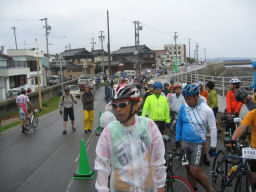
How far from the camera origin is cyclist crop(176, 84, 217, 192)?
4078 millimetres

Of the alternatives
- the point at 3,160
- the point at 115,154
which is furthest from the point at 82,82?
the point at 115,154

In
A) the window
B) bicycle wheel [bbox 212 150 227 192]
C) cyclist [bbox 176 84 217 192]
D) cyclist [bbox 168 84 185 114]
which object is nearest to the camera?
cyclist [bbox 176 84 217 192]

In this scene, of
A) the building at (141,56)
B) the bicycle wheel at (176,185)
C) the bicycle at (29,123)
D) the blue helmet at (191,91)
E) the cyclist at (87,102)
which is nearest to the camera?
the bicycle wheel at (176,185)

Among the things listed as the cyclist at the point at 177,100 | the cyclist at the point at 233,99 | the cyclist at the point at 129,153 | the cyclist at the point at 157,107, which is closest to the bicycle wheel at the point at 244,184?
the cyclist at the point at 129,153

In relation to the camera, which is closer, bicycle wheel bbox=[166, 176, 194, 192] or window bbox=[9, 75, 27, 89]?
bicycle wheel bbox=[166, 176, 194, 192]

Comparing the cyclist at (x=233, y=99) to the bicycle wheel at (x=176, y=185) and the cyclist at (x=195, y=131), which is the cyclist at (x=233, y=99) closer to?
the cyclist at (x=195, y=131)

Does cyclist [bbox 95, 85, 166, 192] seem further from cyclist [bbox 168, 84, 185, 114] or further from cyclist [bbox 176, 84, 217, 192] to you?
cyclist [bbox 168, 84, 185, 114]

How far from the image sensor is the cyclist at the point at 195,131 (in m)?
4.08

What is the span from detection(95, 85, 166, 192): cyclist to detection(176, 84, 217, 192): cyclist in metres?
1.91

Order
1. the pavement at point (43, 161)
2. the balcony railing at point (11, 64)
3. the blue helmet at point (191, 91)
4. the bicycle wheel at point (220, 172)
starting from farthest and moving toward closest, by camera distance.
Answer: the balcony railing at point (11, 64), the pavement at point (43, 161), the bicycle wheel at point (220, 172), the blue helmet at point (191, 91)

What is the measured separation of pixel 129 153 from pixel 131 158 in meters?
0.05

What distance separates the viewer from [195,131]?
4.16 meters

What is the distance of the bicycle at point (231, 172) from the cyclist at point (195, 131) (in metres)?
0.40

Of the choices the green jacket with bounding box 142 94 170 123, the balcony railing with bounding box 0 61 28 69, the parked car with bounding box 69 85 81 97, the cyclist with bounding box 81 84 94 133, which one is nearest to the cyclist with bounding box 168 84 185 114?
the green jacket with bounding box 142 94 170 123
